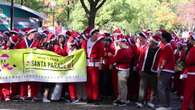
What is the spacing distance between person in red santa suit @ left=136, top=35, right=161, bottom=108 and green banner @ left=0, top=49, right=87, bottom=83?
5.03 feet

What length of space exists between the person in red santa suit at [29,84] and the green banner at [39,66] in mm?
234

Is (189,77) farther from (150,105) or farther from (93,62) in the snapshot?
(93,62)

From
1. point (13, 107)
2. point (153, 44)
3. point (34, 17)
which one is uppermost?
point (34, 17)

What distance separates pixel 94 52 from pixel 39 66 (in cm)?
158

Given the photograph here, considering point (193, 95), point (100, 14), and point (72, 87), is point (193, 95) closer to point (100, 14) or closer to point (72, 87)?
point (72, 87)

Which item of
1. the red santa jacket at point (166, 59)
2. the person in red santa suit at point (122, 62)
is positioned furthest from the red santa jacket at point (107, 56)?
the red santa jacket at point (166, 59)

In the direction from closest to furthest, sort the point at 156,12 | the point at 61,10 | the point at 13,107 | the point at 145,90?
the point at 13,107 < the point at 145,90 < the point at 61,10 < the point at 156,12

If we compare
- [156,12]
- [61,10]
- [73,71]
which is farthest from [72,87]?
[156,12]

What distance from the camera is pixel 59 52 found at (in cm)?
1584

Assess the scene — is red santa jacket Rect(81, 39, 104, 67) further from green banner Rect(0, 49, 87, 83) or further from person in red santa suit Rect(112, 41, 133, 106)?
person in red santa suit Rect(112, 41, 133, 106)

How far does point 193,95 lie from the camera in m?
13.6

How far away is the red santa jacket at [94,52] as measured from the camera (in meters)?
15.3

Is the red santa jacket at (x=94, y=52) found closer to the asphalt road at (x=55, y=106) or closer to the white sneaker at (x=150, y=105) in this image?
the asphalt road at (x=55, y=106)

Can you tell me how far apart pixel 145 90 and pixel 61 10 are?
149 ft
